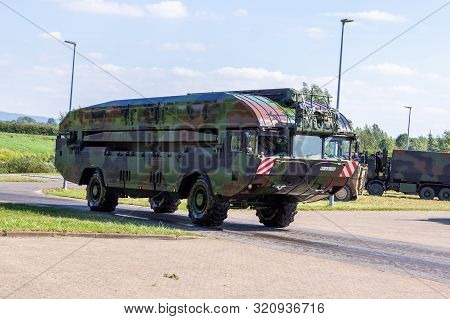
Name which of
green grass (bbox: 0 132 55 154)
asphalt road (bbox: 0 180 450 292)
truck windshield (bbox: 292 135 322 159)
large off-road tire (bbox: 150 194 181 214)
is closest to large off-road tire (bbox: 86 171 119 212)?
asphalt road (bbox: 0 180 450 292)

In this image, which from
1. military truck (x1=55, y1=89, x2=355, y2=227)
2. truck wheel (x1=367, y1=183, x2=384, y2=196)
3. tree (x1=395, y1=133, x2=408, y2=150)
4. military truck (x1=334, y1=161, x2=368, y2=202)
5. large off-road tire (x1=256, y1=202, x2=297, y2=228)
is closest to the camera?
military truck (x1=55, y1=89, x2=355, y2=227)

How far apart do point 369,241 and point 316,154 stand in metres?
2.57

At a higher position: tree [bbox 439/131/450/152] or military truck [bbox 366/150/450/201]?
tree [bbox 439/131/450/152]

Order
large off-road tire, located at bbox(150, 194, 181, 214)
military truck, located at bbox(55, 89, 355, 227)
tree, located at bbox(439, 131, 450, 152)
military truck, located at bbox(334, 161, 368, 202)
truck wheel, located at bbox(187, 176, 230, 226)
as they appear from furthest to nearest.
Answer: tree, located at bbox(439, 131, 450, 152) → large off-road tire, located at bbox(150, 194, 181, 214) → military truck, located at bbox(334, 161, 368, 202) → truck wheel, located at bbox(187, 176, 230, 226) → military truck, located at bbox(55, 89, 355, 227)

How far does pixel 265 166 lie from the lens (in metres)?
17.3

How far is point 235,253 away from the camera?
1339 centimetres

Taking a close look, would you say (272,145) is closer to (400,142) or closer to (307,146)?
(307,146)

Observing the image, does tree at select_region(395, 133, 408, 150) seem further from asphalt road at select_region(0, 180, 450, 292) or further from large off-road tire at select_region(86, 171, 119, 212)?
large off-road tire at select_region(86, 171, 119, 212)

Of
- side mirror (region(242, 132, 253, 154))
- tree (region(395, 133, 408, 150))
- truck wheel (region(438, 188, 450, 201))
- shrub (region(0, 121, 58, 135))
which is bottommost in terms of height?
truck wheel (region(438, 188, 450, 201))

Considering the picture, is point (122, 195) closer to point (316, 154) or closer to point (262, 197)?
point (262, 197)

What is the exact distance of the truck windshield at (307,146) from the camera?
17.9 metres

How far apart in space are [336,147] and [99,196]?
27.8ft

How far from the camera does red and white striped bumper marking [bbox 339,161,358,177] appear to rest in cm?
1889

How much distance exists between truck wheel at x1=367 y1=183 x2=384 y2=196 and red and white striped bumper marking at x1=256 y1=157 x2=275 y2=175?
97.9ft
